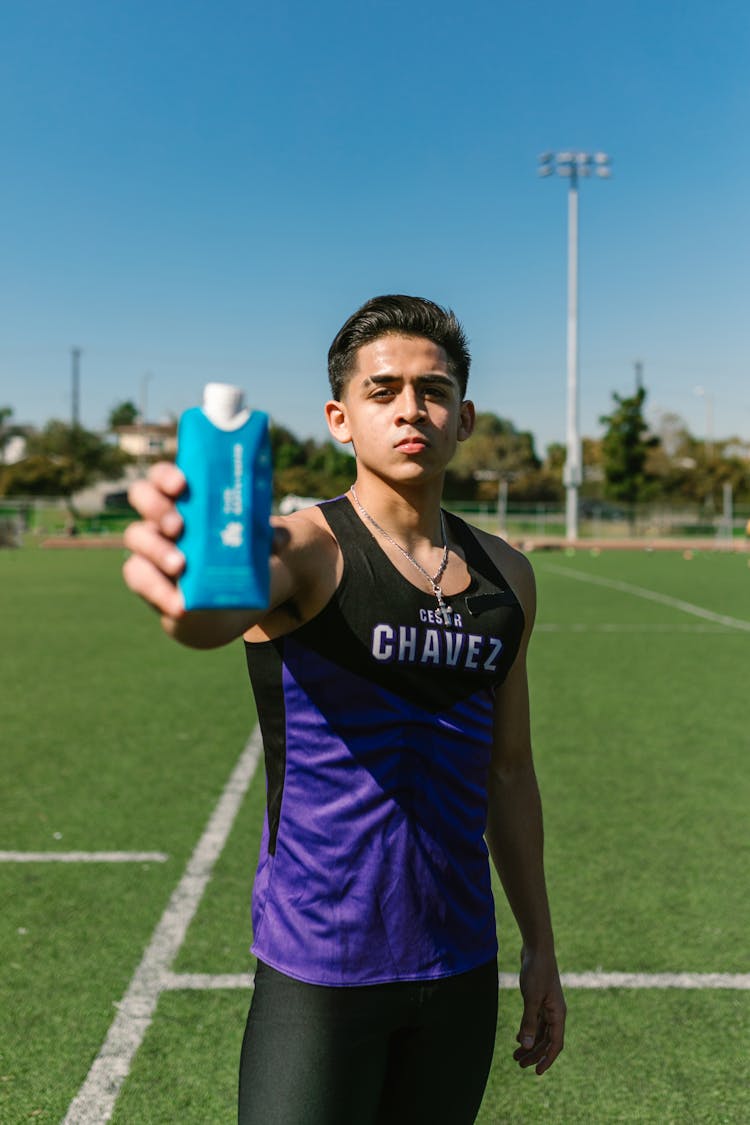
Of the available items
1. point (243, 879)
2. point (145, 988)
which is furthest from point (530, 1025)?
point (243, 879)

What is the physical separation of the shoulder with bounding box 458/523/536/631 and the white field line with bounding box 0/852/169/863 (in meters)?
3.67

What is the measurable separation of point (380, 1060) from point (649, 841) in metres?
4.13

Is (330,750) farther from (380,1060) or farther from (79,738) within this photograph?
(79,738)

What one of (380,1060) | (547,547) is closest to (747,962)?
(380,1060)

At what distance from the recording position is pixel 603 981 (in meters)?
4.08

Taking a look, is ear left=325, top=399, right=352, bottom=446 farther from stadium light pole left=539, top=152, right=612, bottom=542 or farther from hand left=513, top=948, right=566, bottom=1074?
stadium light pole left=539, top=152, right=612, bottom=542

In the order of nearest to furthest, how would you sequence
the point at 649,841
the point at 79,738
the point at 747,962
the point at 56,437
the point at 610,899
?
the point at 747,962, the point at 610,899, the point at 649,841, the point at 79,738, the point at 56,437

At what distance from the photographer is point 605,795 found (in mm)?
6500

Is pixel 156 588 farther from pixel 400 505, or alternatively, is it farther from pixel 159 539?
pixel 400 505

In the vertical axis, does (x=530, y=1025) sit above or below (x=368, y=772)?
below

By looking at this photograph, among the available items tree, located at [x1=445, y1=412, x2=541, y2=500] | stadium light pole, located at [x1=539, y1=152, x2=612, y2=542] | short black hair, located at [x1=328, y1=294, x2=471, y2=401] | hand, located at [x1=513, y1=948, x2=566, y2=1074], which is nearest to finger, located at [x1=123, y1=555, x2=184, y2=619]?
short black hair, located at [x1=328, y1=294, x2=471, y2=401]

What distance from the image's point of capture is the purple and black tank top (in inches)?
70.8

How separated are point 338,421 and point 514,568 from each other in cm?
47

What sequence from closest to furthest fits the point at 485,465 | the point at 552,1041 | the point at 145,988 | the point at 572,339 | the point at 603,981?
the point at 552,1041
the point at 145,988
the point at 603,981
the point at 572,339
the point at 485,465
